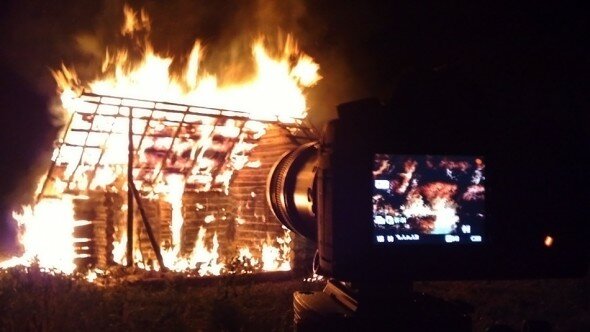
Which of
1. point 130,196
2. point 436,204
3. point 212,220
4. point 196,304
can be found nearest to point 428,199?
point 436,204

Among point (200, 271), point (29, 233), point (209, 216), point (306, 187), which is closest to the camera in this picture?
point (306, 187)

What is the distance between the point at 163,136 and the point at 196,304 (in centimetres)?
287

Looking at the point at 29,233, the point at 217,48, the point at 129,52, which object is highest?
the point at 217,48

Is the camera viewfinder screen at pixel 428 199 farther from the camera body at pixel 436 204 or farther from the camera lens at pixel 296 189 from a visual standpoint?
the camera lens at pixel 296 189

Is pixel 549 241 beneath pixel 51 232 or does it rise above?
beneath

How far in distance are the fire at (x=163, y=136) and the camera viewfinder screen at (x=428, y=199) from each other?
16.7ft

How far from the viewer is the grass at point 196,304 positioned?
16.2 ft

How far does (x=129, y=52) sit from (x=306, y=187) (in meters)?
6.42

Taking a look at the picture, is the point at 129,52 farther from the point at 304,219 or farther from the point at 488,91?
the point at 488,91

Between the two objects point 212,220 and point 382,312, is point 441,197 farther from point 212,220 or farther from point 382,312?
point 212,220

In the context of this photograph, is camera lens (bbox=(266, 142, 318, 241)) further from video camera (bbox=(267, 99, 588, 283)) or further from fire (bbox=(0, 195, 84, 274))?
fire (bbox=(0, 195, 84, 274))

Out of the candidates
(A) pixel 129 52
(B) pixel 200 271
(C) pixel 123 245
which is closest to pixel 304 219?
(B) pixel 200 271

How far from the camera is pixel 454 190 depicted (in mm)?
2746

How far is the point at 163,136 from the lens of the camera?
26.1 feet
